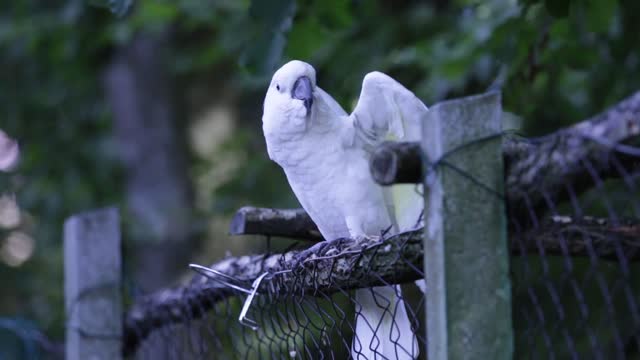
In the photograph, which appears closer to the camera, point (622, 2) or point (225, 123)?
point (622, 2)

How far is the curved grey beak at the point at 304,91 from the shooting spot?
2477mm

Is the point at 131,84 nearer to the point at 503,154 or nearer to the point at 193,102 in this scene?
the point at 193,102

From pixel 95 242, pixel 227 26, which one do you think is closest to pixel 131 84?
pixel 227 26

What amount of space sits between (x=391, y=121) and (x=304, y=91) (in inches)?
9.4

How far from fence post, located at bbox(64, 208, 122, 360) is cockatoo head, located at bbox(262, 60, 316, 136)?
3.43ft

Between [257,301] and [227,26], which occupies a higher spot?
[227,26]

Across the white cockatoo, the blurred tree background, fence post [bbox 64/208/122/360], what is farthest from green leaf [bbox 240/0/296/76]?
fence post [bbox 64/208/122/360]

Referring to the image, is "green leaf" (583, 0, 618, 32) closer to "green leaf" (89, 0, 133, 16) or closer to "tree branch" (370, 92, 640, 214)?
"green leaf" (89, 0, 133, 16)

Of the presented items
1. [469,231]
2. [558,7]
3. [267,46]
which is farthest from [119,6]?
[469,231]

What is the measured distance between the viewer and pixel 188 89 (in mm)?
8766

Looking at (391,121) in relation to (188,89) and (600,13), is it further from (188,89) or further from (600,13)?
(188,89)

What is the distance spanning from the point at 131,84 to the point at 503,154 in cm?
560

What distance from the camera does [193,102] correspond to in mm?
9086

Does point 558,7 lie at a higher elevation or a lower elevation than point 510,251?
higher
